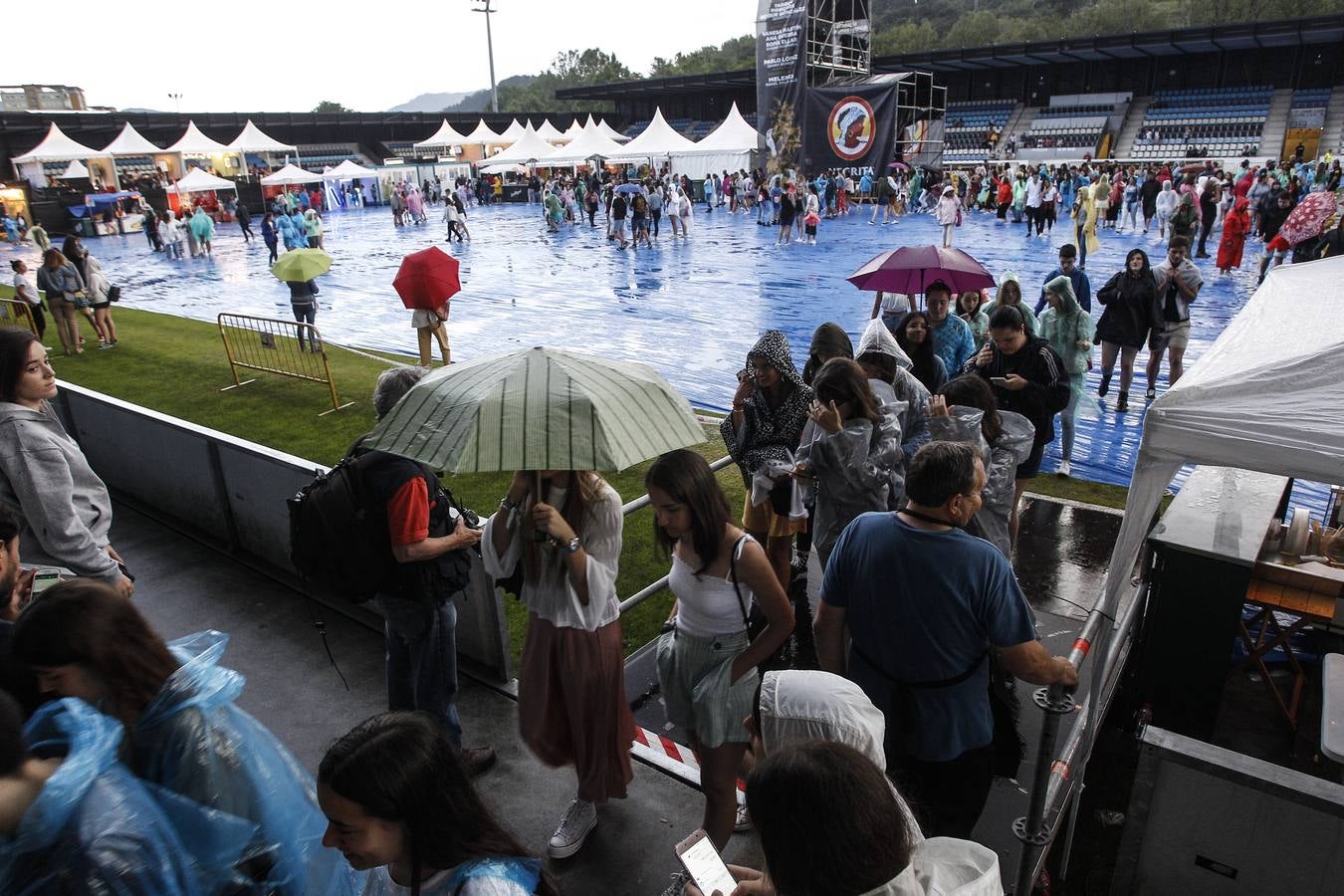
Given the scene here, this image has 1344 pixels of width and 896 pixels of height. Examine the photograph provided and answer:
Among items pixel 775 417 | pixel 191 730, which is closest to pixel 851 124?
pixel 775 417

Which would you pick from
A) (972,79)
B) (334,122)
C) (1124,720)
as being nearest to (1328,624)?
(1124,720)

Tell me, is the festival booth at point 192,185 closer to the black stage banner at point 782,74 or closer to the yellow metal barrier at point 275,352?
the black stage banner at point 782,74

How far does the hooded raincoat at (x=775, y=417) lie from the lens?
16.0ft

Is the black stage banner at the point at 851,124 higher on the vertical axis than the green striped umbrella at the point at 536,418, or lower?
higher

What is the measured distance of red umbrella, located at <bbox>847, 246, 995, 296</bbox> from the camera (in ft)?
24.3

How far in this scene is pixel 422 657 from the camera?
148 inches

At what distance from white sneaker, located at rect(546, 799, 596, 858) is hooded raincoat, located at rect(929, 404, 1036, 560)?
2560mm

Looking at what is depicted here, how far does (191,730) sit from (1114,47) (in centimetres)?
5945

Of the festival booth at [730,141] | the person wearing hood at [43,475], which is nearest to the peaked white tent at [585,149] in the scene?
the festival booth at [730,141]

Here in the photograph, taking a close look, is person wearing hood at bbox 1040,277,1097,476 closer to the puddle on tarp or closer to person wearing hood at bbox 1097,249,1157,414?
the puddle on tarp

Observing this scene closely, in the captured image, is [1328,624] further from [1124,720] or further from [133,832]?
[133,832]

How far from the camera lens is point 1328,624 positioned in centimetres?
457

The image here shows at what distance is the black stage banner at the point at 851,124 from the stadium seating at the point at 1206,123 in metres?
30.3

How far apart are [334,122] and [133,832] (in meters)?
69.8
